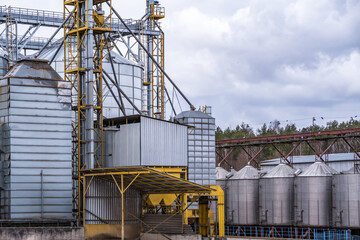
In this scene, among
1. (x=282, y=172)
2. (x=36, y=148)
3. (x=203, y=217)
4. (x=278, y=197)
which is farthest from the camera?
(x=282, y=172)

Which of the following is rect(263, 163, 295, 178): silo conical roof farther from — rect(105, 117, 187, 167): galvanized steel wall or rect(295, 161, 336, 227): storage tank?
rect(105, 117, 187, 167): galvanized steel wall

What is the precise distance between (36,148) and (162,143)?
361 inches

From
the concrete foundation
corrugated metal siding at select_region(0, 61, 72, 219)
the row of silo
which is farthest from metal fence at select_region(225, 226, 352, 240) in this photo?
the concrete foundation

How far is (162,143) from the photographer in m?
46.4

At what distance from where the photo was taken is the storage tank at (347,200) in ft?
167

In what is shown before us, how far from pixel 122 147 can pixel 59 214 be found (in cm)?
645

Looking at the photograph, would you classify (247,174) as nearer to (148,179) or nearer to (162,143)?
(162,143)

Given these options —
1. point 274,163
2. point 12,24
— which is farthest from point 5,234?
point 274,163

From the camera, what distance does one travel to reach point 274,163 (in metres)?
80.2

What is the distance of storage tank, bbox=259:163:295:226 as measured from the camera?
56406 millimetres

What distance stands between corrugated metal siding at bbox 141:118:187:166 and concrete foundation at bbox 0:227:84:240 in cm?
745

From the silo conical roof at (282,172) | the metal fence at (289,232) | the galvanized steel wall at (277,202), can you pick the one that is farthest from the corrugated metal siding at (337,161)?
the galvanized steel wall at (277,202)

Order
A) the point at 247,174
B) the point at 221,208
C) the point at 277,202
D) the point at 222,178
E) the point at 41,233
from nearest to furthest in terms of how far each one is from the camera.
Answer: the point at 41,233 → the point at 221,208 → the point at 277,202 → the point at 247,174 → the point at 222,178

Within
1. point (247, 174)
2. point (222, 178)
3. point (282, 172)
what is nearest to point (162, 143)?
point (282, 172)
